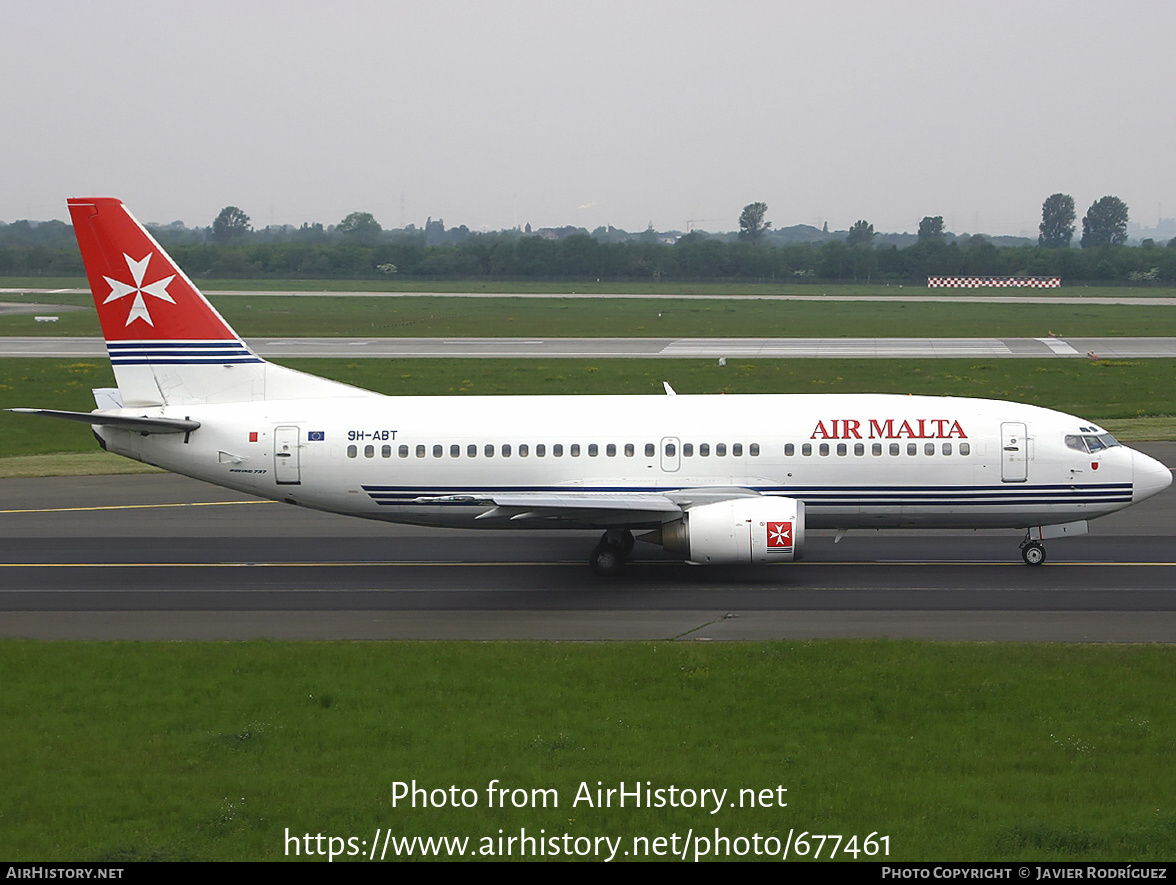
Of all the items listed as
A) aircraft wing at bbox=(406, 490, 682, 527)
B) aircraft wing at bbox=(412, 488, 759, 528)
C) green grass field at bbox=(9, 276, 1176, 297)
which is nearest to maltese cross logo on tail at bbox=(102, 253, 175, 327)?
aircraft wing at bbox=(412, 488, 759, 528)

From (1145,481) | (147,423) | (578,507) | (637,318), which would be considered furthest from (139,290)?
(637,318)

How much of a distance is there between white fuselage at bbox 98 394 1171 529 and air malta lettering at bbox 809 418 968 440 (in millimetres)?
33

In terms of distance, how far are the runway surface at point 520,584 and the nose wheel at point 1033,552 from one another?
47 centimetres

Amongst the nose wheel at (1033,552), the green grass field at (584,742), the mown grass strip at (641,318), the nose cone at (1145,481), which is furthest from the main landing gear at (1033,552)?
the mown grass strip at (641,318)

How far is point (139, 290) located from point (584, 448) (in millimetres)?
11377

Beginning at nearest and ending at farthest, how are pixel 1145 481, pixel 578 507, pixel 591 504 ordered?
pixel 578 507
pixel 591 504
pixel 1145 481

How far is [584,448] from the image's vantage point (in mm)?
29359

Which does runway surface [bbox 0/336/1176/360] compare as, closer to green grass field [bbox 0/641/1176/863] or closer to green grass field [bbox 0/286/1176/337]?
green grass field [bbox 0/286/1176/337]

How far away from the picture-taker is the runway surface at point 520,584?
2431cm

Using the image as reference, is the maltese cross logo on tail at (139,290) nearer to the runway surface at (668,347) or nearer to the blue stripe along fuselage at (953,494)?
the blue stripe along fuselage at (953,494)

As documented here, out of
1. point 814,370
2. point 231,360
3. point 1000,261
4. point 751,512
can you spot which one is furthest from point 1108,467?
point 1000,261

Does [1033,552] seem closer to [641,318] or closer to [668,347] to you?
[668,347]

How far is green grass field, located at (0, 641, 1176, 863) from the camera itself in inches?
558
